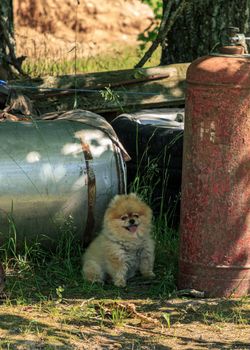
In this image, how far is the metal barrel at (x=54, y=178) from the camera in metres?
6.14

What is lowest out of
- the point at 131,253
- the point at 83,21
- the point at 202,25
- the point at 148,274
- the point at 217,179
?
A: the point at 83,21

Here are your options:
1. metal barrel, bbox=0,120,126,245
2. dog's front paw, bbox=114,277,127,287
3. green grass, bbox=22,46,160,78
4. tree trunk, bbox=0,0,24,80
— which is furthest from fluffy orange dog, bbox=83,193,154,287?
green grass, bbox=22,46,160,78

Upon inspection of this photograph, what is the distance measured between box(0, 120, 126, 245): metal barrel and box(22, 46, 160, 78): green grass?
9.93ft

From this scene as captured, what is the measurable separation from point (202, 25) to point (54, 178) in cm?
284

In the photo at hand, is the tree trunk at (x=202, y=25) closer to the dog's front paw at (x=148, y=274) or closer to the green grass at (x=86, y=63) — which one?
the green grass at (x=86, y=63)

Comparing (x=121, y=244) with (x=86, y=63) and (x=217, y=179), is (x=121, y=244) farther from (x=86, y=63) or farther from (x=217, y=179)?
(x=86, y=63)

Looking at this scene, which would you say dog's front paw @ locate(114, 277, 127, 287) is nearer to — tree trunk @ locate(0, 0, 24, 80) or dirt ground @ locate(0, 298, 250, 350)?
dirt ground @ locate(0, 298, 250, 350)

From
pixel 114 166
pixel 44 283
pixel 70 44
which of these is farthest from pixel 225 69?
pixel 70 44

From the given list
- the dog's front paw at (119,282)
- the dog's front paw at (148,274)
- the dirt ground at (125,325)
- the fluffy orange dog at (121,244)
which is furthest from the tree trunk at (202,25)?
the dirt ground at (125,325)

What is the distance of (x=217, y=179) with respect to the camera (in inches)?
215

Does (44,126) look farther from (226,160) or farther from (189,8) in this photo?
(189,8)

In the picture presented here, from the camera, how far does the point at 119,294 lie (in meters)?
5.70

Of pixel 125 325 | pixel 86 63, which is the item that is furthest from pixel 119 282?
pixel 86 63

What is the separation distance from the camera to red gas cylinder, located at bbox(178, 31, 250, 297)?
→ 536 cm
